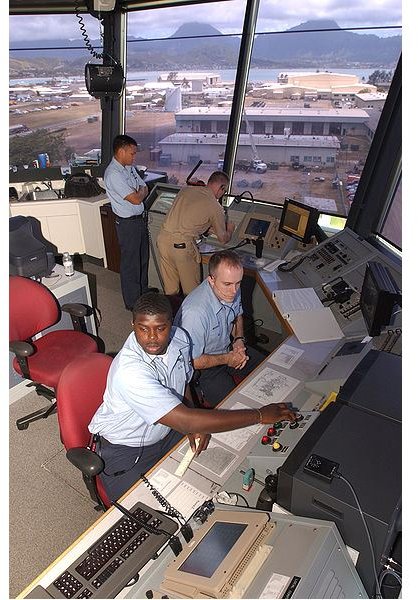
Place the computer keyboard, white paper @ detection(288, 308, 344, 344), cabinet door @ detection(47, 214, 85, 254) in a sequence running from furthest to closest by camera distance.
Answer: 1. cabinet door @ detection(47, 214, 85, 254)
2. white paper @ detection(288, 308, 344, 344)
3. the computer keyboard

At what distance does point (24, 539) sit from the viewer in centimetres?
226

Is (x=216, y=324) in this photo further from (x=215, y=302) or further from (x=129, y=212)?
(x=129, y=212)

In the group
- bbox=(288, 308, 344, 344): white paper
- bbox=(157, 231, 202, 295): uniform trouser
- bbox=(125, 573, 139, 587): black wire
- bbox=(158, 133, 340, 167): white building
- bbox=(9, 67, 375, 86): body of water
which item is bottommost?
bbox=(125, 573, 139, 587): black wire

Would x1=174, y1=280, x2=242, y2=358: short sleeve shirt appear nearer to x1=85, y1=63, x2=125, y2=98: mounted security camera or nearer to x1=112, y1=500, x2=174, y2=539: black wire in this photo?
x1=112, y1=500, x2=174, y2=539: black wire

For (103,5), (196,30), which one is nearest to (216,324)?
(196,30)

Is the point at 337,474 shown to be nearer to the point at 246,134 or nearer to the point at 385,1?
the point at 385,1

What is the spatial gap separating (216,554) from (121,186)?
10.9 ft

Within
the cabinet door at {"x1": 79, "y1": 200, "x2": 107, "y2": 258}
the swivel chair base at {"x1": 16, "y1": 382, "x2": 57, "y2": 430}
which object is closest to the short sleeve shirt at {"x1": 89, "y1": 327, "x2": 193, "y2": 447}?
the swivel chair base at {"x1": 16, "y1": 382, "x2": 57, "y2": 430}

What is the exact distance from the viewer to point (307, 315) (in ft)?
9.04

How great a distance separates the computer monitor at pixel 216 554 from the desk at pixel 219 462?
0.23 metres

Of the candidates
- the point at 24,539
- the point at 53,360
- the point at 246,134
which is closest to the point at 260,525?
the point at 24,539

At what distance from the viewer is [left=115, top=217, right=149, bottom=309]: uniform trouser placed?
13.7ft

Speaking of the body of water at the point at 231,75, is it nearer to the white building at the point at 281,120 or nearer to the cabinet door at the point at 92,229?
the white building at the point at 281,120

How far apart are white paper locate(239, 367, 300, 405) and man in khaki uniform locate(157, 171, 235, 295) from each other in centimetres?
177
